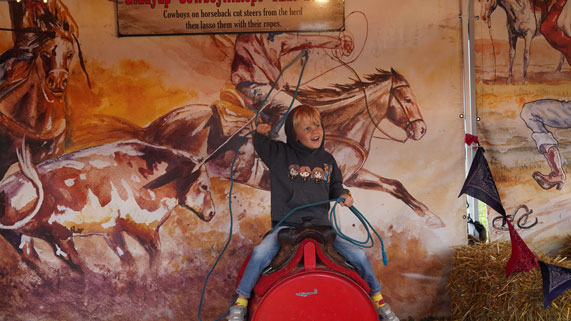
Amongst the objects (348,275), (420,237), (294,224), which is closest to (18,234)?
(294,224)

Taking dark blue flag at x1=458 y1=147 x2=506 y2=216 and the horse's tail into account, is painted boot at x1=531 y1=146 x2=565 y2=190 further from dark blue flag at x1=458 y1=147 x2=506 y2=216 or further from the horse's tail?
the horse's tail

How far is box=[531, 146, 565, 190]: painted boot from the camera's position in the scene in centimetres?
381

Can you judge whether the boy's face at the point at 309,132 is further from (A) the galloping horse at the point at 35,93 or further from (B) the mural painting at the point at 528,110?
(A) the galloping horse at the point at 35,93

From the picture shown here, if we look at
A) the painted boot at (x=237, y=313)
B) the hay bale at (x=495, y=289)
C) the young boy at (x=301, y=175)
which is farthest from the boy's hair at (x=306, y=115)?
the hay bale at (x=495, y=289)

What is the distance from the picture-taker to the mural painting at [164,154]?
370cm

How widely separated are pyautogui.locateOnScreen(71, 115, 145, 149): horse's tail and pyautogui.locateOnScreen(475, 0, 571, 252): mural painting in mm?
2451

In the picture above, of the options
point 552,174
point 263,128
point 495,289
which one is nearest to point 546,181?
point 552,174

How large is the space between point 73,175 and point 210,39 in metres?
1.34

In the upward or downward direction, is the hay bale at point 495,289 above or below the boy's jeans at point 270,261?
below

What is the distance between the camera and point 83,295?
12.2ft

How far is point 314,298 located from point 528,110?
2.25 metres

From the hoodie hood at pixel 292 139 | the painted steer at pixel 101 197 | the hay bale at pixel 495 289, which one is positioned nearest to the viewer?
the hay bale at pixel 495 289

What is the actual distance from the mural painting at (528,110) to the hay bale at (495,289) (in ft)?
1.50

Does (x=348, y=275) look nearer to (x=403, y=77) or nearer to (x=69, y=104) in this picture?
(x=403, y=77)
